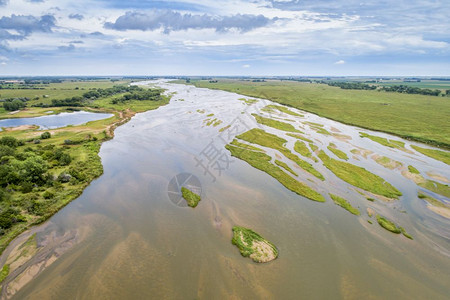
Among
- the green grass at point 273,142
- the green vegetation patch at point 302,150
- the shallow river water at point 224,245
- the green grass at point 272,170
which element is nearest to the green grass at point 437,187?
the shallow river water at point 224,245

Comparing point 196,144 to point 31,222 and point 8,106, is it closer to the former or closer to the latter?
point 31,222

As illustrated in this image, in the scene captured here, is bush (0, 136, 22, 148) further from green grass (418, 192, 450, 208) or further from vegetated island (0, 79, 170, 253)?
green grass (418, 192, 450, 208)

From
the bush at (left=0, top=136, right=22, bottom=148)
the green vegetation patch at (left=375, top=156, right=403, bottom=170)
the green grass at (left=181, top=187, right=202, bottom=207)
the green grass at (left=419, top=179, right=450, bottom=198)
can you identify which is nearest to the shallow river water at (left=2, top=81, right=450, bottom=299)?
the green grass at (left=181, top=187, right=202, bottom=207)

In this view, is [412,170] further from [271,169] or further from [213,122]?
[213,122]

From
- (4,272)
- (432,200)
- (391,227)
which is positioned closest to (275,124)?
(432,200)

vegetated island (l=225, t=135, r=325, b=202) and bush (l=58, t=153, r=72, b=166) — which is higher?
bush (l=58, t=153, r=72, b=166)

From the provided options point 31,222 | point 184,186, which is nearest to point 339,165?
point 184,186

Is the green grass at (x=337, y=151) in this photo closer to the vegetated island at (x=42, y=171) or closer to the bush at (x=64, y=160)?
the vegetated island at (x=42, y=171)
